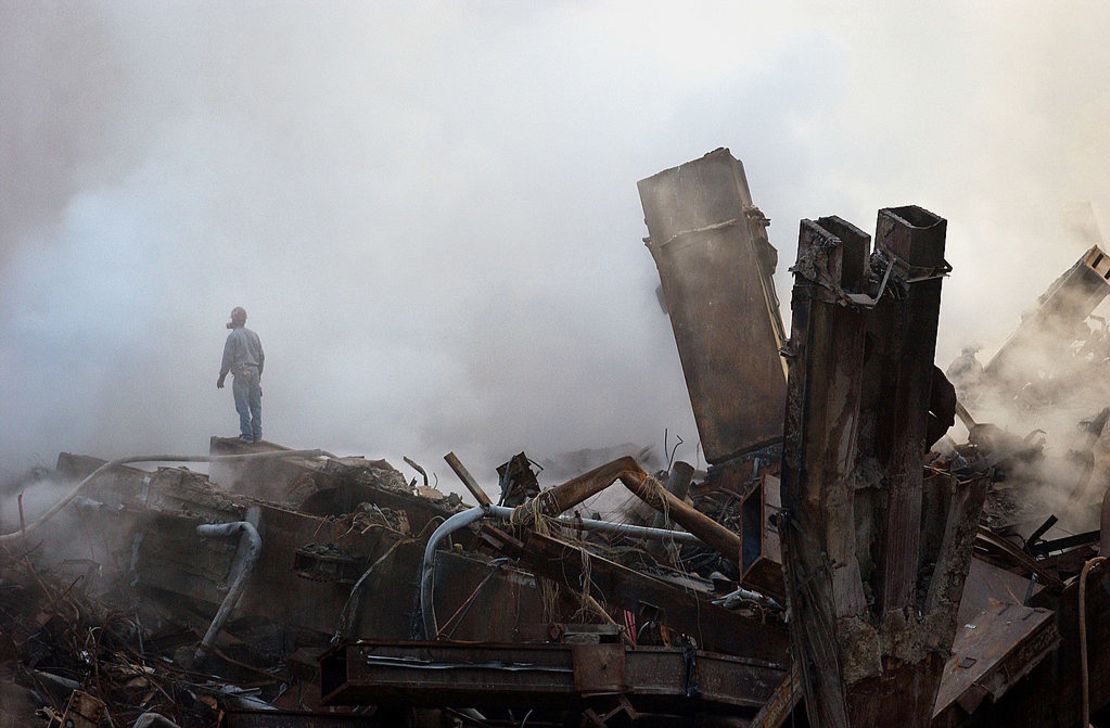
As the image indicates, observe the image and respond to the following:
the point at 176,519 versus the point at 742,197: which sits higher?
the point at 742,197

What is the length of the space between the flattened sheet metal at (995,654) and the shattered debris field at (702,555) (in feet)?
0.04

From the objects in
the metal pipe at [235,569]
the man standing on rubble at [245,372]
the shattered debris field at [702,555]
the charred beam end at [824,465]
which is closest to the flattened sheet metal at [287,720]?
the shattered debris field at [702,555]

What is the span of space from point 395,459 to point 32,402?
15.0 feet

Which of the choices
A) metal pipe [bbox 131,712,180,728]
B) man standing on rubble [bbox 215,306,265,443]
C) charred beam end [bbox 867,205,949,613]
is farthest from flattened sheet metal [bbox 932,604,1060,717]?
man standing on rubble [bbox 215,306,265,443]

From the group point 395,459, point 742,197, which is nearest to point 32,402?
point 395,459

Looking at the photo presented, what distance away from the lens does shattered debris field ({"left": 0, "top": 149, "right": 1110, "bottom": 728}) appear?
3.66 meters

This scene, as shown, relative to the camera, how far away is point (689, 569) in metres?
7.00

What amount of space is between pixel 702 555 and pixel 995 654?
2760mm

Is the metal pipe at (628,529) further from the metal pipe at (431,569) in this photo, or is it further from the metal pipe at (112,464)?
the metal pipe at (112,464)

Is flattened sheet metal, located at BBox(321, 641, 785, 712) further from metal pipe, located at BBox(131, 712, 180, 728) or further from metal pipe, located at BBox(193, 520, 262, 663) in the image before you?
metal pipe, located at BBox(193, 520, 262, 663)

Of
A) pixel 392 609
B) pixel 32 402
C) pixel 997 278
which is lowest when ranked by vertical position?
pixel 392 609

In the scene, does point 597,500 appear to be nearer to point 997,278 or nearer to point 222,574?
point 222,574

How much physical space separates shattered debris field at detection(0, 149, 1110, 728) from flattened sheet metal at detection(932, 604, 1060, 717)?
13 millimetres

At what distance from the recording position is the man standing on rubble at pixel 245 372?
10.9 m
